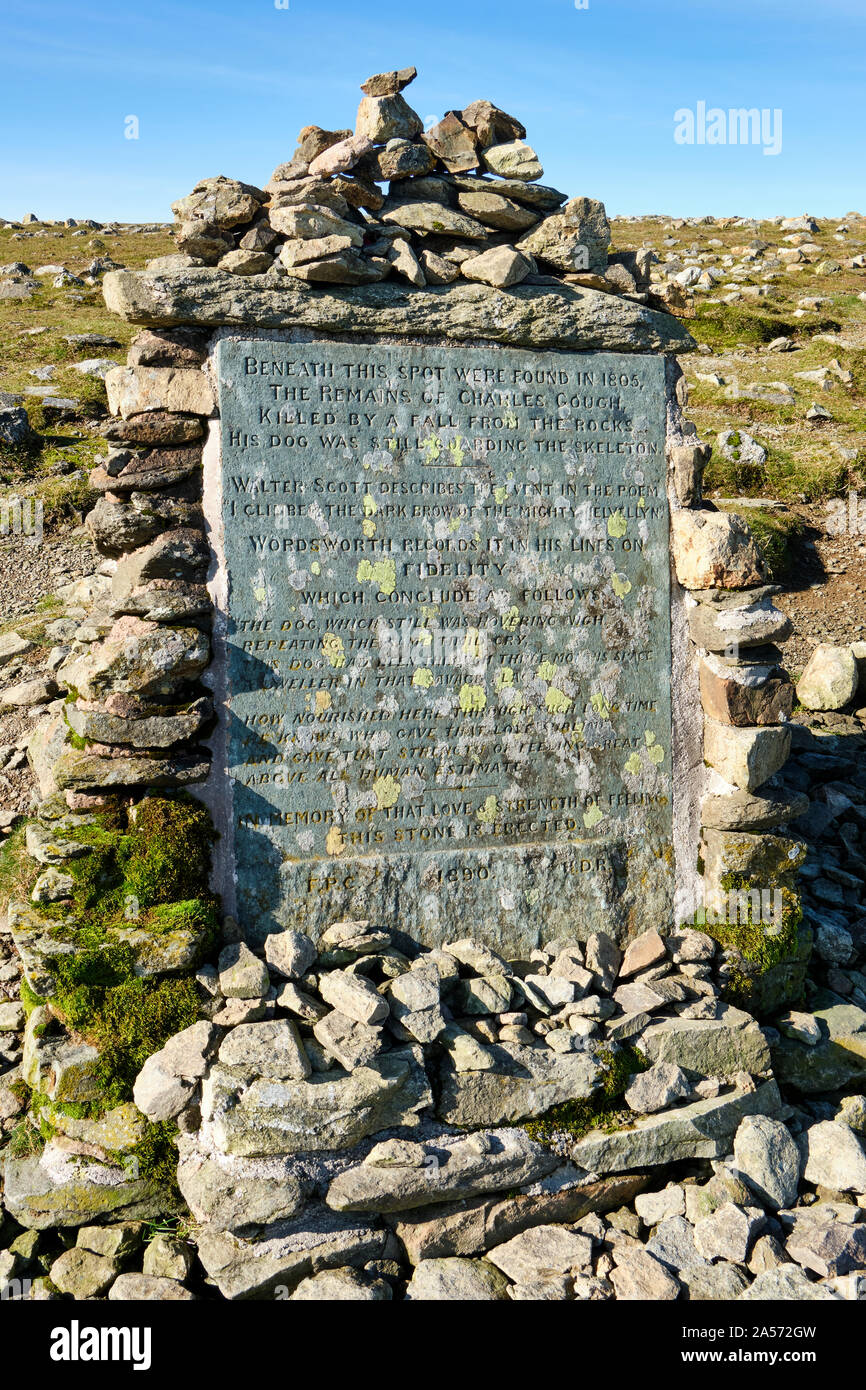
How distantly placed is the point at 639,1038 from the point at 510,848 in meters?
1.22

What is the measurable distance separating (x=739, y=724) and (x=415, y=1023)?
103 inches

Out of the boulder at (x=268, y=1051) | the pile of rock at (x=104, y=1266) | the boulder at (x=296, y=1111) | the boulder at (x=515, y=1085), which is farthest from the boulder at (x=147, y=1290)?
the boulder at (x=515, y=1085)

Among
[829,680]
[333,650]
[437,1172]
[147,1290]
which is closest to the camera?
[147,1290]

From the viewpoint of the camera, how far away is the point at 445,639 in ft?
18.9

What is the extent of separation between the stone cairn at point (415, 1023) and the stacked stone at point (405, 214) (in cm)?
2

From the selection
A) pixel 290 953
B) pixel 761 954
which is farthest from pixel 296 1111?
pixel 761 954

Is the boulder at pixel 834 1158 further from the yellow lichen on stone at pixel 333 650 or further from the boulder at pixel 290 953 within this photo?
the yellow lichen on stone at pixel 333 650

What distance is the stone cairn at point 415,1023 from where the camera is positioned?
14.9 ft

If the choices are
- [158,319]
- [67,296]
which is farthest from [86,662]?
[67,296]

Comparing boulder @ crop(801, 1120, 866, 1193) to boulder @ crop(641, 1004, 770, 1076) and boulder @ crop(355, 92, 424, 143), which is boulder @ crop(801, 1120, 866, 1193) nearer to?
boulder @ crop(641, 1004, 770, 1076)

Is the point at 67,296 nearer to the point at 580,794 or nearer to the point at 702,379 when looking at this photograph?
the point at 702,379

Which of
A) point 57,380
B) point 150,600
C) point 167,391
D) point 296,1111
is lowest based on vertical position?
point 296,1111

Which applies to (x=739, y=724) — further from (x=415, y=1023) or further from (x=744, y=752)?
(x=415, y=1023)

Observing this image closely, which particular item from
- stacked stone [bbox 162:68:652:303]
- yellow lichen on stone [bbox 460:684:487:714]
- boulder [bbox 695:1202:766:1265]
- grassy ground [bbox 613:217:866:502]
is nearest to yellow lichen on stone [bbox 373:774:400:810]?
yellow lichen on stone [bbox 460:684:487:714]
